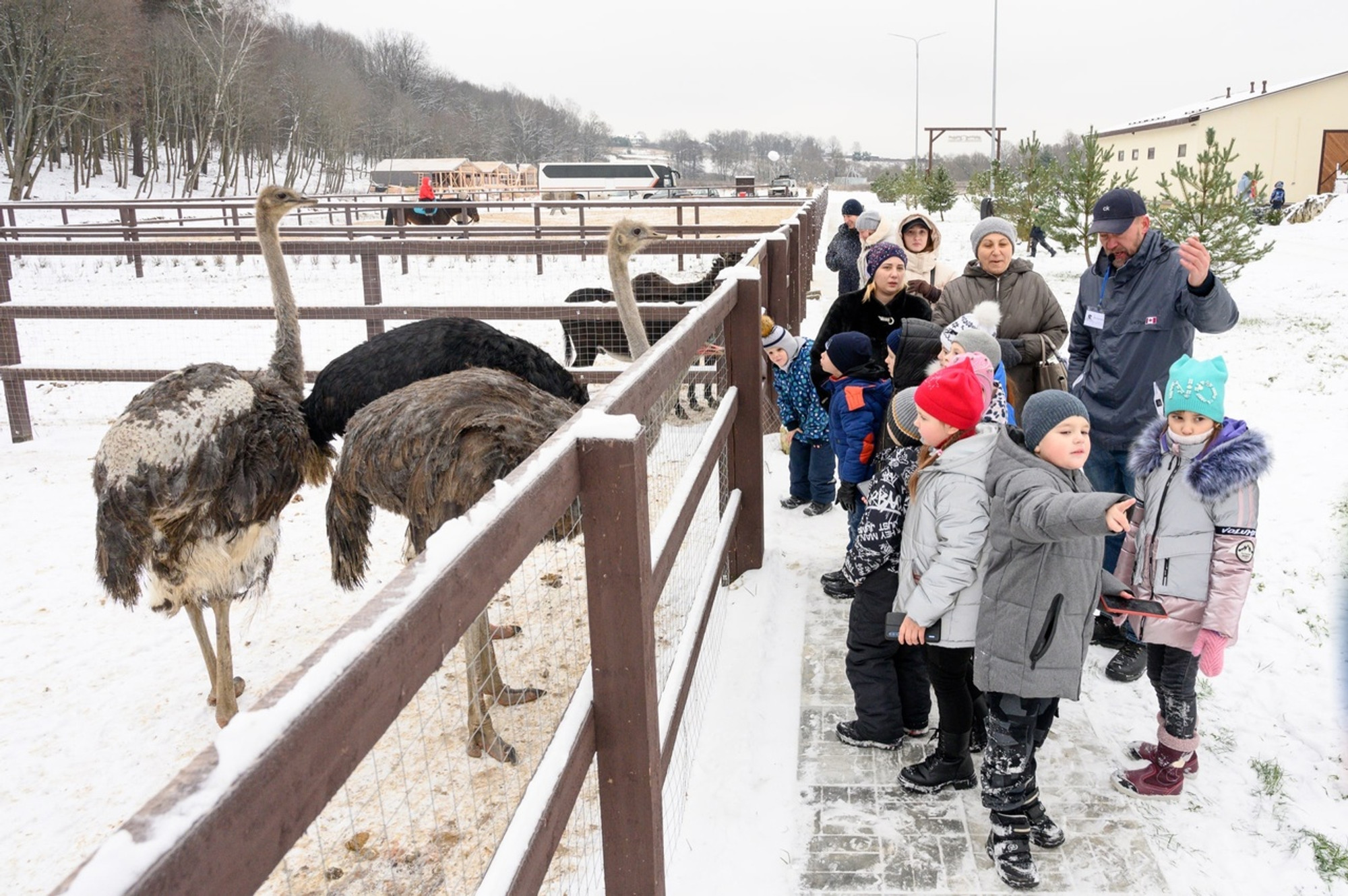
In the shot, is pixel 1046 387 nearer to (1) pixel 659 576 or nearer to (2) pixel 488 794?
(1) pixel 659 576

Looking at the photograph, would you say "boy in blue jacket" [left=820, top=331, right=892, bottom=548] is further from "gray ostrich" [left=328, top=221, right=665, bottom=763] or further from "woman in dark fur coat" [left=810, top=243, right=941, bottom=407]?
"gray ostrich" [left=328, top=221, right=665, bottom=763]

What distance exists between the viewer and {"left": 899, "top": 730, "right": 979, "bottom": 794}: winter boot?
299cm

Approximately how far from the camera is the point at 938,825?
2855 mm

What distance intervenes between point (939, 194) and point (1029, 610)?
33158mm

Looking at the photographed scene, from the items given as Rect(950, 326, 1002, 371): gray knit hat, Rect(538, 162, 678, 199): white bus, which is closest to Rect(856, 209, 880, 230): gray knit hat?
Rect(950, 326, 1002, 371): gray knit hat

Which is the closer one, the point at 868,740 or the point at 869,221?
the point at 868,740

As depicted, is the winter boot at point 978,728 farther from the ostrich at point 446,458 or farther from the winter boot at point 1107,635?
the ostrich at point 446,458

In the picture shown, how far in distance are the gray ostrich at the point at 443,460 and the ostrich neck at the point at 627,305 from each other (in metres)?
1.83

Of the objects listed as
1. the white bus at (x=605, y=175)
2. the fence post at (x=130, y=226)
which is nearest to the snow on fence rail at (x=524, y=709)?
the fence post at (x=130, y=226)

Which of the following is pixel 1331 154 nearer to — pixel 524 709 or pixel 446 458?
pixel 524 709

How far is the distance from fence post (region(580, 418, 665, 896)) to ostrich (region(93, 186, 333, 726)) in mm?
1956

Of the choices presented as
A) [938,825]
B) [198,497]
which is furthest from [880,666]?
[198,497]

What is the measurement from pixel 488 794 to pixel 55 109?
4399 cm

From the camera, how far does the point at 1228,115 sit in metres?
36.6
